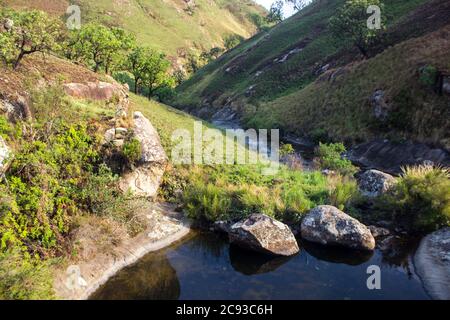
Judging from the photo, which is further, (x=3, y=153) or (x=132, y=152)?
A: (x=132, y=152)

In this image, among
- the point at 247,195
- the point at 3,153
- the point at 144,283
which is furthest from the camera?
the point at 247,195

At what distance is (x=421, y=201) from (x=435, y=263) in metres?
3.68

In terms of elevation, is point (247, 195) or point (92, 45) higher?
point (92, 45)

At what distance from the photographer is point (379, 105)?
36.7 metres

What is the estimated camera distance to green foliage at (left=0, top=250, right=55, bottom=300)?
35.9ft

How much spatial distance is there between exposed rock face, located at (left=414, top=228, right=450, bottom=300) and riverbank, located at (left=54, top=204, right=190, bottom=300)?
10.1 meters

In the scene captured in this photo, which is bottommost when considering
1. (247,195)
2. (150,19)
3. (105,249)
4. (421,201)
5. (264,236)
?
(105,249)

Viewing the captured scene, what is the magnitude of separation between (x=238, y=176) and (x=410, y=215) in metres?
9.18

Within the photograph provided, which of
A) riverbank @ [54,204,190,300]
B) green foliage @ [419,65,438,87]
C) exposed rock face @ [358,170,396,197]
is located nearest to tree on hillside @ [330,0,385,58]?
green foliage @ [419,65,438,87]

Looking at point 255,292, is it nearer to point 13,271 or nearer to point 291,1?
point 13,271

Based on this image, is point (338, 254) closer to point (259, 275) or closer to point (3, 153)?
point (259, 275)

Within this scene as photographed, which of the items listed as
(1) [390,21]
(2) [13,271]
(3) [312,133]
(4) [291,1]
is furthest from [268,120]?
(4) [291,1]

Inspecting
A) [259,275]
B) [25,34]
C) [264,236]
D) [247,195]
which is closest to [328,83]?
[247,195]

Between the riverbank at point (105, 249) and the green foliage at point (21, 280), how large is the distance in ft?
2.70
